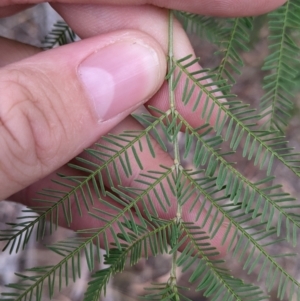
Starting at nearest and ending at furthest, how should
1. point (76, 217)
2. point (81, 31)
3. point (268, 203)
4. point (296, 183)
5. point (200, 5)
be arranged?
1. point (268, 203)
2. point (200, 5)
3. point (81, 31)
4. point (76, 217)
5. point (296, 183)

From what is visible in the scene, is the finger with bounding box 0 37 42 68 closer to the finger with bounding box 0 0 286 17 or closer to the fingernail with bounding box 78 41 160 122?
the finger with bounding box 0 0 286 17

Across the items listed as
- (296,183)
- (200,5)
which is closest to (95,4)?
(200,5)

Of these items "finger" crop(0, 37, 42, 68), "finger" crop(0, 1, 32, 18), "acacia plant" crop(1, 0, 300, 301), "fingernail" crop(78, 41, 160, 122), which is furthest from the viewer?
"finger" crop(0, 37, 42, 68)

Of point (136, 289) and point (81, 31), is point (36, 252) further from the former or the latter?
point (81, 31)

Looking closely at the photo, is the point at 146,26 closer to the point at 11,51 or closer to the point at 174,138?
the point at 174,138

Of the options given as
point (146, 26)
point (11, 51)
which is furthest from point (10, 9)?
point (146, 26)

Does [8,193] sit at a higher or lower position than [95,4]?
lower

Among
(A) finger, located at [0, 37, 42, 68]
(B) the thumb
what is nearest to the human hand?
(B) the thumb
